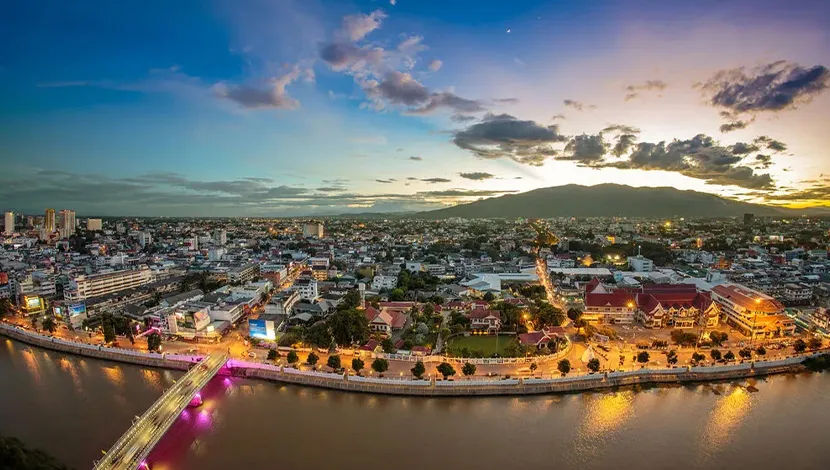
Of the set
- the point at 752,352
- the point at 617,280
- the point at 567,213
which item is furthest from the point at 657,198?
the point at 752,352

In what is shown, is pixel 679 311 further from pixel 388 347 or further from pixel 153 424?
pixel 153 424

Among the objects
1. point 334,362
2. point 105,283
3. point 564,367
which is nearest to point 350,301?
point 334,362

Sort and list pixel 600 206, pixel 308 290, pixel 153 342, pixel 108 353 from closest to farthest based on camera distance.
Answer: pixel 153 342
pixel 108 353
pixel 308 290
pixel 600 206

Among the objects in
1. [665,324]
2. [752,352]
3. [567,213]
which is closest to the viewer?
[752,352]

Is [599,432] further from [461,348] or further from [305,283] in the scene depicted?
[305,283]

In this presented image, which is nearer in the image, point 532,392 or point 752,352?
point 532,392

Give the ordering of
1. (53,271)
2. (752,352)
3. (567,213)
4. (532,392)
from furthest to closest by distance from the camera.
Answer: (567,213) < (53,271) < (752,352) < (532,392)

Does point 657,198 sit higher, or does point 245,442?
point 657,198
